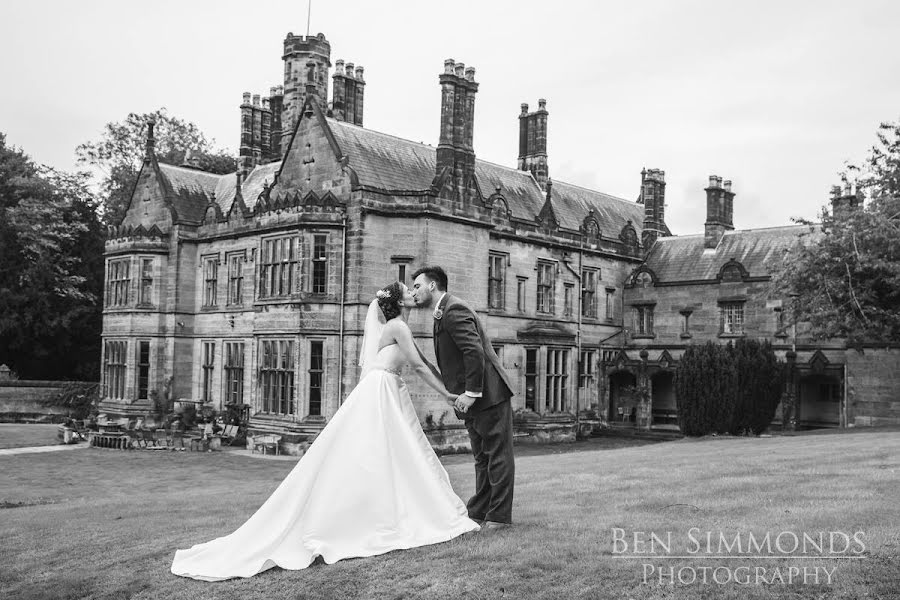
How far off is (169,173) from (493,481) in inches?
1248

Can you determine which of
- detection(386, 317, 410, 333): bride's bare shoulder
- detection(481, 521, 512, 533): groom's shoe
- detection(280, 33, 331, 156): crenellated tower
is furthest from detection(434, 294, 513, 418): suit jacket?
detection(280, 33, 331, 156): crenellated tower

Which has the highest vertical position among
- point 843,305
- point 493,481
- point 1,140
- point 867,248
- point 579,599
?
point 1,140

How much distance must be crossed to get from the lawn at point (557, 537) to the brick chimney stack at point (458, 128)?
51.5ft

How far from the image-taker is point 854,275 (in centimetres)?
2661

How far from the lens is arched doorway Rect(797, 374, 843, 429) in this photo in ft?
119

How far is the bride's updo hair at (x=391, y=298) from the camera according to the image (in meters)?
8.53

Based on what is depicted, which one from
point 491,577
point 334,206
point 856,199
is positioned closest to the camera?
point 491,577

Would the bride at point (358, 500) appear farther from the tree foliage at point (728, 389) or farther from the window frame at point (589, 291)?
the window frame at point (589, 291)

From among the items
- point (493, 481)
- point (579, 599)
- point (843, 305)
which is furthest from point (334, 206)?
point (579, 599)

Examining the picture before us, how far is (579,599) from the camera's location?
6.53 metres

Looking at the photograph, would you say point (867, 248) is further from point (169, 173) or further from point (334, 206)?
point (169, 173)

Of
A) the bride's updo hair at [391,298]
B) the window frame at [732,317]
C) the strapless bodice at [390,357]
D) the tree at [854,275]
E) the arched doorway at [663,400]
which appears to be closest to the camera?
the bride's updo hair at [391,298]

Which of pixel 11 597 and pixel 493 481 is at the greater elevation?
pixel 493 481

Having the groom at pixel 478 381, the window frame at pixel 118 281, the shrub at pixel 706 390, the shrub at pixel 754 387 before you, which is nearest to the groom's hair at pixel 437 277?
the groom at pixel 478 381
